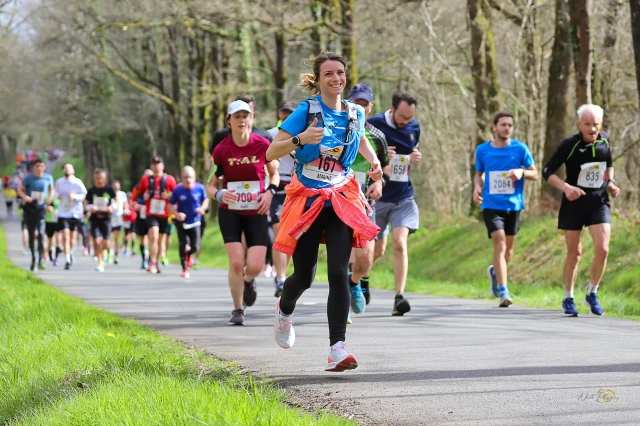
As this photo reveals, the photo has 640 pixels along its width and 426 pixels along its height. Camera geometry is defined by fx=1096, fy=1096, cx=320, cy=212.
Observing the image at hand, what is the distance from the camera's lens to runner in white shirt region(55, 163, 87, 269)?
21.0 metres

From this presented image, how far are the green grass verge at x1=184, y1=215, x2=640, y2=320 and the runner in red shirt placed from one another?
3.15 metres

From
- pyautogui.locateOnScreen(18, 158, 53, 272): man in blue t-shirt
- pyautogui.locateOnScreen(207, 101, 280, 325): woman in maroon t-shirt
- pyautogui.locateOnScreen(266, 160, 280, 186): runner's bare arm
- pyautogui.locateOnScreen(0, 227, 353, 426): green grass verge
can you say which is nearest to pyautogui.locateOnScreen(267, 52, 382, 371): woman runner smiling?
pyautogui.locateOnScreen(0, 227, 353, 426): green grass verge

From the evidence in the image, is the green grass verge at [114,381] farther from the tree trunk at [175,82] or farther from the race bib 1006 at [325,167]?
the tree trunk at [175,82]

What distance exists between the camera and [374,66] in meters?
27.5

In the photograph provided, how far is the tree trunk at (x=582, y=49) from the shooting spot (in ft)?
47.5

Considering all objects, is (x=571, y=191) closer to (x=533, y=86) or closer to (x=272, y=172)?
(x=272, y=172)

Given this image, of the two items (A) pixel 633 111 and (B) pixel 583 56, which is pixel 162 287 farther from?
(A) pixel 633 111

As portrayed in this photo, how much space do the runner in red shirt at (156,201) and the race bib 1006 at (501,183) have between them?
9546 mm

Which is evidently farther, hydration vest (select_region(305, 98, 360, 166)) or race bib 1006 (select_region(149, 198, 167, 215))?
race bib 1006 (select_region(149, 198, 167, 215))

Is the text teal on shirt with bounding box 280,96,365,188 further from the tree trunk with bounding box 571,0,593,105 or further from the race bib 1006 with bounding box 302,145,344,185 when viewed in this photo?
the tree trunk with bounding box 571,0,593,105

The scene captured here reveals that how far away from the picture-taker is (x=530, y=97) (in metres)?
23.7

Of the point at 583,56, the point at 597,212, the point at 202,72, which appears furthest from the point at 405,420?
the point at 202,72

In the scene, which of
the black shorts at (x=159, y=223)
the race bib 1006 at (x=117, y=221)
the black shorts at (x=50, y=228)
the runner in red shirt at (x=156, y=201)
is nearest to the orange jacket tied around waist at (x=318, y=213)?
the runner in red shirt at (x=156, y=201)

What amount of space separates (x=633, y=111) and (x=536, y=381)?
66.2 feet
